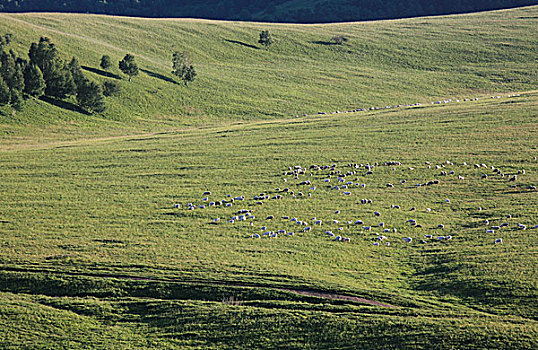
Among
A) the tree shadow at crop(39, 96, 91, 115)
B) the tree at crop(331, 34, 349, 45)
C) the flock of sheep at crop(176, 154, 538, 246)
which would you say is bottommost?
the flock of sheep at crop(176, 154, 538, 246)

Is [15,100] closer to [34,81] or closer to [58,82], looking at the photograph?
[34,81]

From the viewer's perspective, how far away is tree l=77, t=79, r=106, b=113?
276 feet

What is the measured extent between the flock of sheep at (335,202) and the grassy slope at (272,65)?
4337cm

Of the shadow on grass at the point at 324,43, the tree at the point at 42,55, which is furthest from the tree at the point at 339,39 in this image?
the tree at the point at 42,55

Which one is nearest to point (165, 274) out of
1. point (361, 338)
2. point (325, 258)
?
point (325, 258)

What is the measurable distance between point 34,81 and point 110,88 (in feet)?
41.8

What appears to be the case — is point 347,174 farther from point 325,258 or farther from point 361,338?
point 361,338

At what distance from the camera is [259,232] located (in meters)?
34.5

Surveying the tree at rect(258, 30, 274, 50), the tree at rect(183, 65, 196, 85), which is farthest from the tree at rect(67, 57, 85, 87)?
the tree at rect(258, 30, 274, 50)

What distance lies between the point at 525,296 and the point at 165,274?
18500mm

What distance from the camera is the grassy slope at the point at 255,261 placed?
24156mm

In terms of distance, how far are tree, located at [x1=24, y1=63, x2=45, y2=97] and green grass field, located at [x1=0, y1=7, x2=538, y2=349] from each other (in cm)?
216

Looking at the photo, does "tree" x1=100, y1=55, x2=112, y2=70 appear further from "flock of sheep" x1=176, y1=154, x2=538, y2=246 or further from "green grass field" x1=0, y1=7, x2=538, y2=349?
"flock of sheep" x1=176, y1=154, x2=538, y2=246

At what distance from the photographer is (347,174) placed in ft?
159
